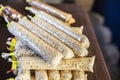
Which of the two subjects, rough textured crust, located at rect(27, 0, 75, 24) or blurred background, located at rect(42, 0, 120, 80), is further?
blurred background, located at rect(42, 0, 120, 80)

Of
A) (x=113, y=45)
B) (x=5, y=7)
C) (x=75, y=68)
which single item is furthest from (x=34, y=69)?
(x=113, y=45)

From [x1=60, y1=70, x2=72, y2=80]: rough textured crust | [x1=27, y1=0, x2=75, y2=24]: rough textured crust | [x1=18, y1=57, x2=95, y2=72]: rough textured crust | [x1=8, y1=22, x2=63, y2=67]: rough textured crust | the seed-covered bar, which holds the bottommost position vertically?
[x1=60, y1=70, x2=72, y2=80]: rough textured crust

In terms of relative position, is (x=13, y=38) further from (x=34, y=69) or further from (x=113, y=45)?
(x=113, y=45)

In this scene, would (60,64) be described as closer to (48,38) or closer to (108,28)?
(48,38)

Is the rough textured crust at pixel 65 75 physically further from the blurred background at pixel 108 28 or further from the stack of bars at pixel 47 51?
the blurred background at pixel 108 28

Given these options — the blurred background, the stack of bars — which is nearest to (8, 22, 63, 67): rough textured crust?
the stack of bars

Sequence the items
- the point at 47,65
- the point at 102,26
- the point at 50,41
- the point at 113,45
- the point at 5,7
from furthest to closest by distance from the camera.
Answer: the point at 102,26 < the point at 113,45 < the point at 5,7 < the point at 50,41 < the point at 47,65

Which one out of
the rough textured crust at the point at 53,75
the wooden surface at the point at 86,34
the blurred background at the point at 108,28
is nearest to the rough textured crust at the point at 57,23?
the wooden surface at the point at 86,34

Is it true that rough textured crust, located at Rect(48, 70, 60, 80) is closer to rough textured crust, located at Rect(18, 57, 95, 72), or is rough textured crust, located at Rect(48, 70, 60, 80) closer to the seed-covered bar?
rough textured crust, located at Rect(18, 57, 95, 72)
